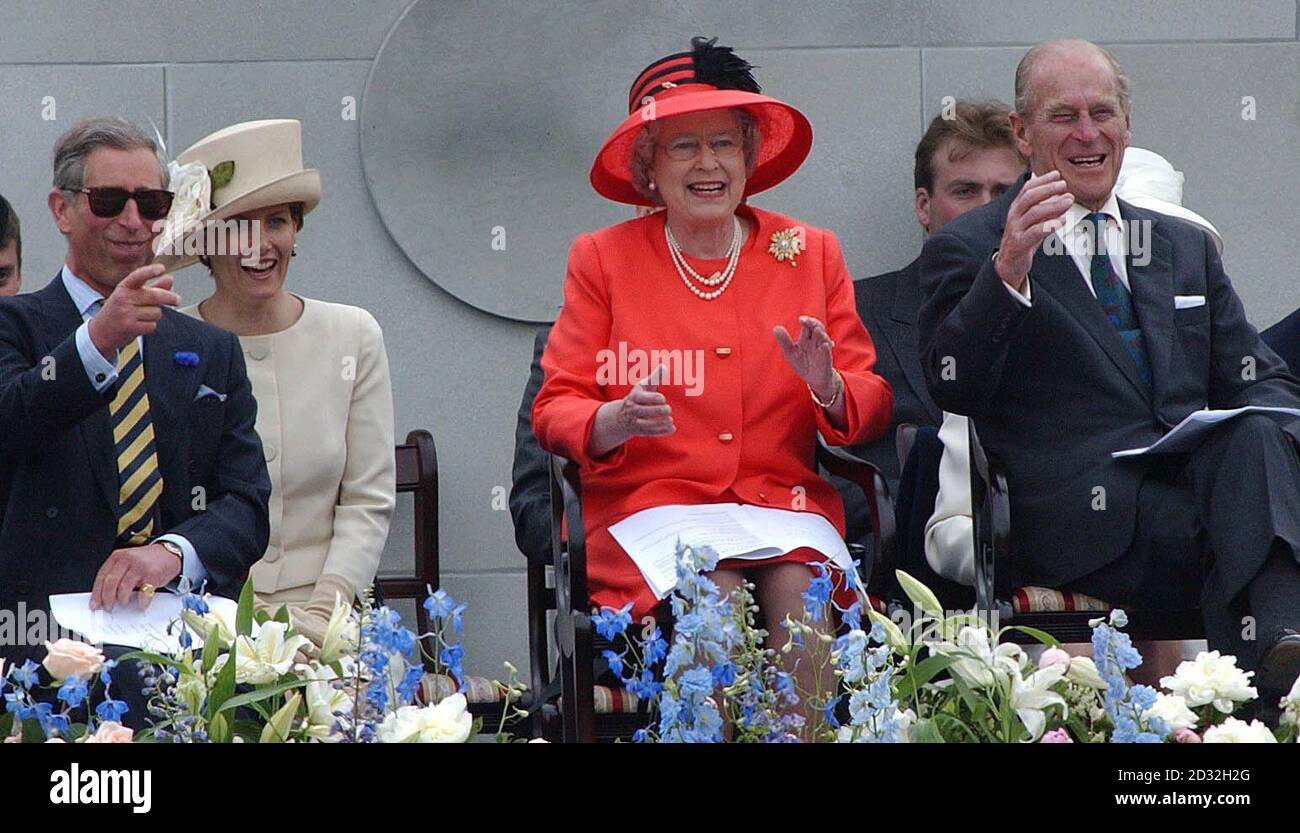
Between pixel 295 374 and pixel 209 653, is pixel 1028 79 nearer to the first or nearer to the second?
Answer: pixel 295 374

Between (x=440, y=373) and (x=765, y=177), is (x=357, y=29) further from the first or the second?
(x=765, y=177)

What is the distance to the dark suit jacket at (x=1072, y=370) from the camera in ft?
13.5

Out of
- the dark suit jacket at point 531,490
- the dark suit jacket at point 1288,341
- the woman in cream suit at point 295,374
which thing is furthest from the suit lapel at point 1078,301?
the woman in cream suit at point 295,374

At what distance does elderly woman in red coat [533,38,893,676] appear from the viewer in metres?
4.17

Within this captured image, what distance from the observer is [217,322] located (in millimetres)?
5012

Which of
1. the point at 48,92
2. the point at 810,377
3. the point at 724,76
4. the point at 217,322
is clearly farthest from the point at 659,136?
the point at 48,92

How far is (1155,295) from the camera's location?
14.4ft

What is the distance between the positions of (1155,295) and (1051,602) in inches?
30.8

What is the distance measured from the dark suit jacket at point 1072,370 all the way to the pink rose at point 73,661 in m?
2.23

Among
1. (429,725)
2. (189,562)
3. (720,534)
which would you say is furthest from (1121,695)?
(189,562)

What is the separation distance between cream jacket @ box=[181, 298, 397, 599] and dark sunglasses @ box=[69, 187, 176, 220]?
75cm

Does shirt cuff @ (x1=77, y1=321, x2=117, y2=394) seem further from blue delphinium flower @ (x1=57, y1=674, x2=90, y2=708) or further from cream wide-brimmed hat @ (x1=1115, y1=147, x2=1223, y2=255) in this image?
cream wide-brimmed hat @ (x1=1115, y1=147, x2=1223, y2=255)

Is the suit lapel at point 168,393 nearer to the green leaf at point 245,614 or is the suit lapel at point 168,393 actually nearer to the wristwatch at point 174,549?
the wristwatch at point 174,549

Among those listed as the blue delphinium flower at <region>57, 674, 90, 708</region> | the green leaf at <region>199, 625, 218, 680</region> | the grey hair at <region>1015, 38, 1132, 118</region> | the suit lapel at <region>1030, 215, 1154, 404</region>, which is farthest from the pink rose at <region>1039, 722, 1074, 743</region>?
the grey hair at <region>1015, 38, 1132, 118</region>
